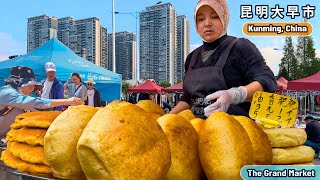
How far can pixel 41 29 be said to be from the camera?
2.64 metres

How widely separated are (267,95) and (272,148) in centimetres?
31

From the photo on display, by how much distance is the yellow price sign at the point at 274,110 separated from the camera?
4.93 feet

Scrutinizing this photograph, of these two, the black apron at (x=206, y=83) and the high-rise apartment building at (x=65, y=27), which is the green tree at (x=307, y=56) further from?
the high-rise apartment building at (x=65, y=27)

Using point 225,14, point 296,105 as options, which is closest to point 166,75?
point 225,14

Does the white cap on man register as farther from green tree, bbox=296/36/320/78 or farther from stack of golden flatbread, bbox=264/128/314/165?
stack of golden flatbread, bbox=264/128/314/165

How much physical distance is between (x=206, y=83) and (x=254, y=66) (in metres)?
0.27

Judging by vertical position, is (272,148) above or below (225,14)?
below

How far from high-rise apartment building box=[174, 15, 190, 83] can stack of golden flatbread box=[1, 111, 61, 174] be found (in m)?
0.86

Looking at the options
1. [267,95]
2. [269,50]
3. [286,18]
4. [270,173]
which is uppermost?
[286,18]

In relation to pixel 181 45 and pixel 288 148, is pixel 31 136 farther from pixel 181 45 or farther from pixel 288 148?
pixel 181 45

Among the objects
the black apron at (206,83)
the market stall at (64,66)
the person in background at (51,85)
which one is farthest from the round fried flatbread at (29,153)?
the person in background at (51,85)

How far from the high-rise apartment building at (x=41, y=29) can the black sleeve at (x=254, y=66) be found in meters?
1.32

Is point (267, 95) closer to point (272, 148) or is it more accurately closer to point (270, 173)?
point (272, 148)

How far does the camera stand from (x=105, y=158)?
3.07 ft
